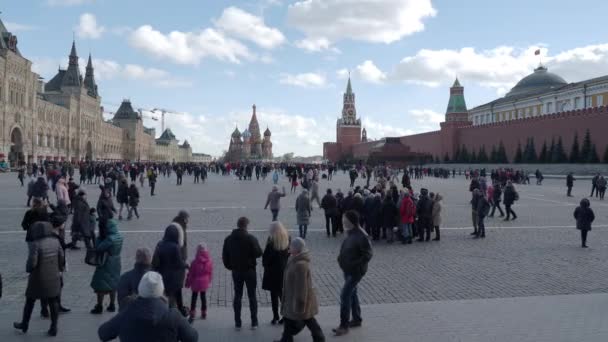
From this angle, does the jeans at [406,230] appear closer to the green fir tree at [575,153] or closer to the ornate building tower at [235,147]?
the green fir tree at [575,153]

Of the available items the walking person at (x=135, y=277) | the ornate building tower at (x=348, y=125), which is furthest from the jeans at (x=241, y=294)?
the ornate building tower at (x=348, y=125)

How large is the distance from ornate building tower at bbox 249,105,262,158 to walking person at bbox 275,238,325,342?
115m

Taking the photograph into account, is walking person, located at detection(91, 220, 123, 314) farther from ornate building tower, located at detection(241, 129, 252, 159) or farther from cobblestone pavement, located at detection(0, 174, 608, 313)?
ornate building tower, located at detection(241, 129, 252, 159)

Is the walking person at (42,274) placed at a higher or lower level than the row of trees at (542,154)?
lower

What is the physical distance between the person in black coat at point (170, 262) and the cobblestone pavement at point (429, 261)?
120cm

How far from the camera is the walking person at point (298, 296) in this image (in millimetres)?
4602

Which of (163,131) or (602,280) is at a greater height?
(163,131)

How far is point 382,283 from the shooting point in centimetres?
718

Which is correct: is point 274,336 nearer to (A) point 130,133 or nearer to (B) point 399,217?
(B) point 399,217

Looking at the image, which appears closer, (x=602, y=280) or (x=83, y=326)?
(x=83, y=326)

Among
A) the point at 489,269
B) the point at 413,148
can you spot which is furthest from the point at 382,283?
the point at 413,148

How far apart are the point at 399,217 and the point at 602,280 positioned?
426 cm

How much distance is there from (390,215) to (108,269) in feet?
21.6

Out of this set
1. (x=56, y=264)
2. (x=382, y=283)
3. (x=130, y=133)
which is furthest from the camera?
(x=130, y=133)
